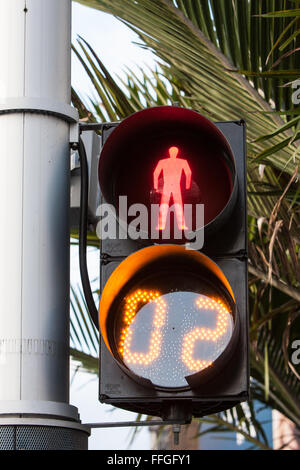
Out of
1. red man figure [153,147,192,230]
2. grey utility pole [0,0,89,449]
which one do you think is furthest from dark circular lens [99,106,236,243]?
grey utility pole [0,0,89,449]

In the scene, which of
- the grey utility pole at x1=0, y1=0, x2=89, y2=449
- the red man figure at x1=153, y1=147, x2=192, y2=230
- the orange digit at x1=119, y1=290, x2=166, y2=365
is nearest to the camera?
the grey utility pole at x1=0, y1=0, x2=89, y2=449

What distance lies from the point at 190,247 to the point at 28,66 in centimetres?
66

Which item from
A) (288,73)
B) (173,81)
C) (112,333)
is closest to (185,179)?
(112,333)

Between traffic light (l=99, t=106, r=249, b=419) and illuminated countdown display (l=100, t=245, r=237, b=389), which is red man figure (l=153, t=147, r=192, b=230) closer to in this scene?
traffic light (l=99, t=106, r=249, b=419)

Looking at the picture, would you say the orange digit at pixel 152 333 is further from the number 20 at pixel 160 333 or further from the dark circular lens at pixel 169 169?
the dark circular lens at pixel 169 169

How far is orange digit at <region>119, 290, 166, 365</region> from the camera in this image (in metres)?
2.51

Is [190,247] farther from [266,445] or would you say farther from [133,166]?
[266,445]

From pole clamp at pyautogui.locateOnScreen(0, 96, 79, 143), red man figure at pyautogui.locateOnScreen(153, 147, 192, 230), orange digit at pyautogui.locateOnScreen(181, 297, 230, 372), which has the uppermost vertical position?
pole clamp at pyautogui.locateOnScreen(0, 96, 79, 143)

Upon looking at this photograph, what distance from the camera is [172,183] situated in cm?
267

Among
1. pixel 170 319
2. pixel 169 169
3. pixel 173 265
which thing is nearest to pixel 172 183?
pixel 169 169

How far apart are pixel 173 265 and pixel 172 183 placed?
222 mm

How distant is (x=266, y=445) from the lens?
26.0 feet

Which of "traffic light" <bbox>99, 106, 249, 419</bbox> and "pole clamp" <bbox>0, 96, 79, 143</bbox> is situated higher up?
"pole clamp" <bbox>0, 96, 79, 143</bbox>

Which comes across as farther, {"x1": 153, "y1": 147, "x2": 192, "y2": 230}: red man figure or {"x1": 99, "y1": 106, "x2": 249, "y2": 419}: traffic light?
{"x1": 153, "y1": 147, "x2": 192, "y2": 230}: red man figure
